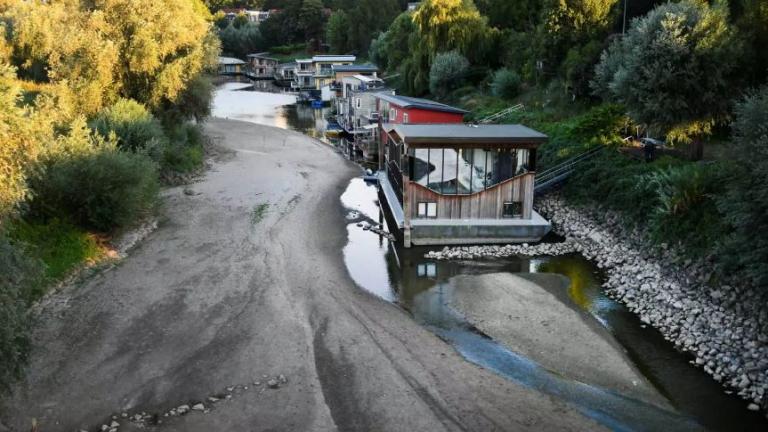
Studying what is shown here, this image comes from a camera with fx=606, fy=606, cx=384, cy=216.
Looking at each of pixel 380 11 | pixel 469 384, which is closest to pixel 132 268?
pixel 469 384

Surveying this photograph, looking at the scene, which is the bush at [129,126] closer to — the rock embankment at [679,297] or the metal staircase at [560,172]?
the rock embankment at [679,297]

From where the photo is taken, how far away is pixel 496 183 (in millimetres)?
24203

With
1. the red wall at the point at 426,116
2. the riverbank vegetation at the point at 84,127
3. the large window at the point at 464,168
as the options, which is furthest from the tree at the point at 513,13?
the large window at the point at 464,168

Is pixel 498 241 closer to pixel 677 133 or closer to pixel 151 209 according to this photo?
pixel 677 133

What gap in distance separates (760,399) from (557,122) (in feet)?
81.0

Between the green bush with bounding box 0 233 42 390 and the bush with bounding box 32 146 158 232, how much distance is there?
10.8 meters

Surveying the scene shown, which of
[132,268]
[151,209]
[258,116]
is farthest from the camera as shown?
[258,116]

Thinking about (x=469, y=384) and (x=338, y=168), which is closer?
(x=469, y=384)

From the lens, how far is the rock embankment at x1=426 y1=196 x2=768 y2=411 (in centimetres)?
1416

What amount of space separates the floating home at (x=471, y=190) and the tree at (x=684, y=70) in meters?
4.92

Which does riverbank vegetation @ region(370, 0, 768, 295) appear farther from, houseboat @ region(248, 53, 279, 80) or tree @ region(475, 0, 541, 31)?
houseboat @ region(248, 53, 279, 80)

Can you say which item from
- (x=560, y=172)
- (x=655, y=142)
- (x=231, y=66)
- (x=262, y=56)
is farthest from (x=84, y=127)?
(x=231, y=66)

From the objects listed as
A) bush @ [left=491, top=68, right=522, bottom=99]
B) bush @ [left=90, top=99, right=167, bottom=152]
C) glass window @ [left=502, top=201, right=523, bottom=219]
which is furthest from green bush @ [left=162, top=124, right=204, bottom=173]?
bush @ [left=491, top=68, right=522, bottom=99]

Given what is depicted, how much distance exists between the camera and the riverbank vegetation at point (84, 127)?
36.0 ft
